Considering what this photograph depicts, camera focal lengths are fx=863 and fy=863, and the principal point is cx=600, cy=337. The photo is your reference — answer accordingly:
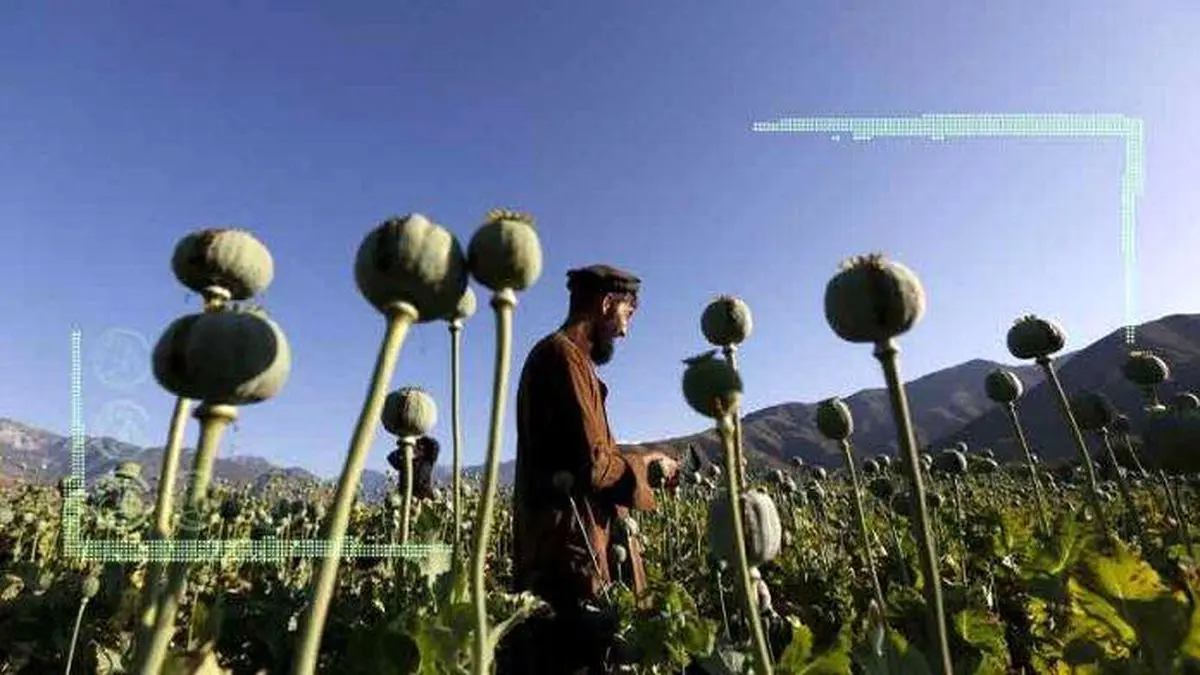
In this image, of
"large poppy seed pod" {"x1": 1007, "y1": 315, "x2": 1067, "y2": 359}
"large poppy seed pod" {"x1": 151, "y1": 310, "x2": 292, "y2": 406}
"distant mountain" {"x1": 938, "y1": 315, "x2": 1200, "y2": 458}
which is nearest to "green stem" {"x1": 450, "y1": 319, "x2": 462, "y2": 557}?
"large poppy seed pod" {"x1": 151, "y1": 310, "x2": 292, "y2": 406}

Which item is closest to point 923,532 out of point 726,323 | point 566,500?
point 726,323

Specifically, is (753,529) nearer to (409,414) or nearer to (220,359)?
(220,359)

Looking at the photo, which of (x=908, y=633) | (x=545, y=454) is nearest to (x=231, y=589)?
(x=545, y=454)

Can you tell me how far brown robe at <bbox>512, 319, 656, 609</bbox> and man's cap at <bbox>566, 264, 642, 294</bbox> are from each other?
0.59 meters

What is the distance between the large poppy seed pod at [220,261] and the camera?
2127 millimetres

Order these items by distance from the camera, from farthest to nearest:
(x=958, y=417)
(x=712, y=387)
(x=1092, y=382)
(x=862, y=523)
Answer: (x=958, y=417), (x=1092, y=382), (x=862, y=523), (x=712, y=387)

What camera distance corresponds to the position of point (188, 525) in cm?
125

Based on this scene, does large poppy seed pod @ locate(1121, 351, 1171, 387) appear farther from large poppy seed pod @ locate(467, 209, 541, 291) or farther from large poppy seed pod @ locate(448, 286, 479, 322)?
large poppy seed pod @ locate(467, 209, 541, 291)

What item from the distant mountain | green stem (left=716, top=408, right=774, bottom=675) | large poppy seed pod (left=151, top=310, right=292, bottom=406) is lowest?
green stem (left=716, top=408, right=774, bottom=675)

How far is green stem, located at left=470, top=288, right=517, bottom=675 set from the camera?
146 centimetres

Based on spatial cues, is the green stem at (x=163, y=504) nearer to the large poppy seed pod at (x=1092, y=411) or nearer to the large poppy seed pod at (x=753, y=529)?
the large poppy seed pod at (x=753, y=529)

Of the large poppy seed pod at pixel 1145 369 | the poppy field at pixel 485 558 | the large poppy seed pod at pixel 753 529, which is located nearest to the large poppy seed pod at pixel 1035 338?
the poppy field at pixel 485 558

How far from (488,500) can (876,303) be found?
2.95 ft

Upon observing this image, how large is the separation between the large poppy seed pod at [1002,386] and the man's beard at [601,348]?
7.72 ft
